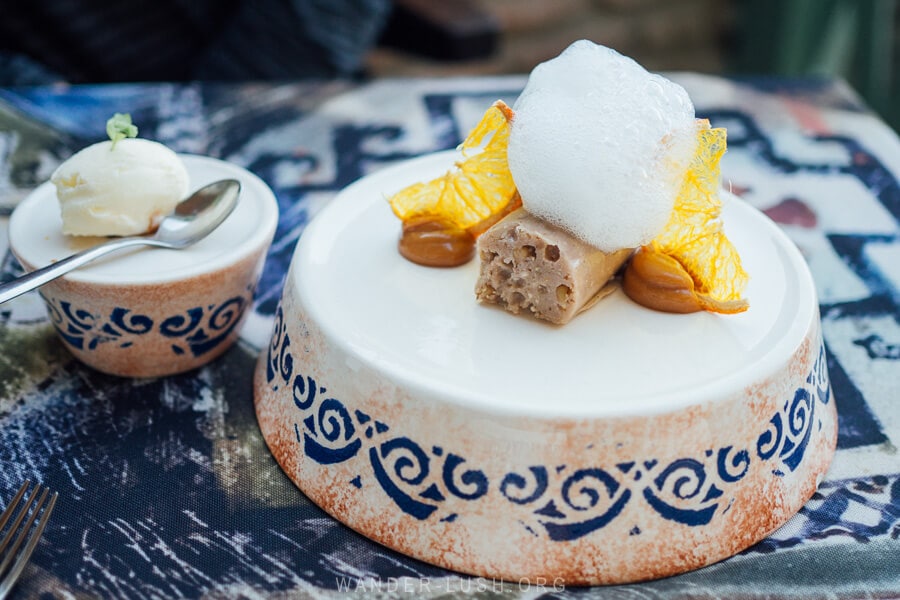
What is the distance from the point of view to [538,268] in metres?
0.89

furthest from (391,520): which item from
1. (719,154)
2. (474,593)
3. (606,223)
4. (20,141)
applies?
(20,141)

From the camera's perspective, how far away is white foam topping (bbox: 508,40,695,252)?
2.77 feet

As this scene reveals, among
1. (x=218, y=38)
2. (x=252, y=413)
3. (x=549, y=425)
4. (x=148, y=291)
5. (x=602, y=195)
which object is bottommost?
(x=218, y=38)

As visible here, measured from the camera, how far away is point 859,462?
3.25ft

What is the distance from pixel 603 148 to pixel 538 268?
0.44 ft

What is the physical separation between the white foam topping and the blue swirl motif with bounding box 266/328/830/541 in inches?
9.0

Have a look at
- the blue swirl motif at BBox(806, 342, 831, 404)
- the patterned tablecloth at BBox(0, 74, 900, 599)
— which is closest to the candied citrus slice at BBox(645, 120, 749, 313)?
the blue swirl motif at BBox(806, 342, 831, 404)

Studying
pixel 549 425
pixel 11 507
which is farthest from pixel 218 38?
pixel 549 425

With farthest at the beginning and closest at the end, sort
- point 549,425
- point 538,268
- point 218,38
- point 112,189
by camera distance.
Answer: point 218,38, point 112,189, point 538,268, point 549,425

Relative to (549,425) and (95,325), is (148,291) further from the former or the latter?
(549,425)

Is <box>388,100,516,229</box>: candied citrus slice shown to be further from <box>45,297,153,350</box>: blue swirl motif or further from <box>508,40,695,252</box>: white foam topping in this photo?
<box>45,297,153,350</box>: blue swirl motif

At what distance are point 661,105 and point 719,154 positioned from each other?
8 cm

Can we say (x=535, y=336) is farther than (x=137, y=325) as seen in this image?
No

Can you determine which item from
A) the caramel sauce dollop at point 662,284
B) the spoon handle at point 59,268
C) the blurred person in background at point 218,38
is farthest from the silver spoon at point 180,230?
the blurred person in background at point 218,38
